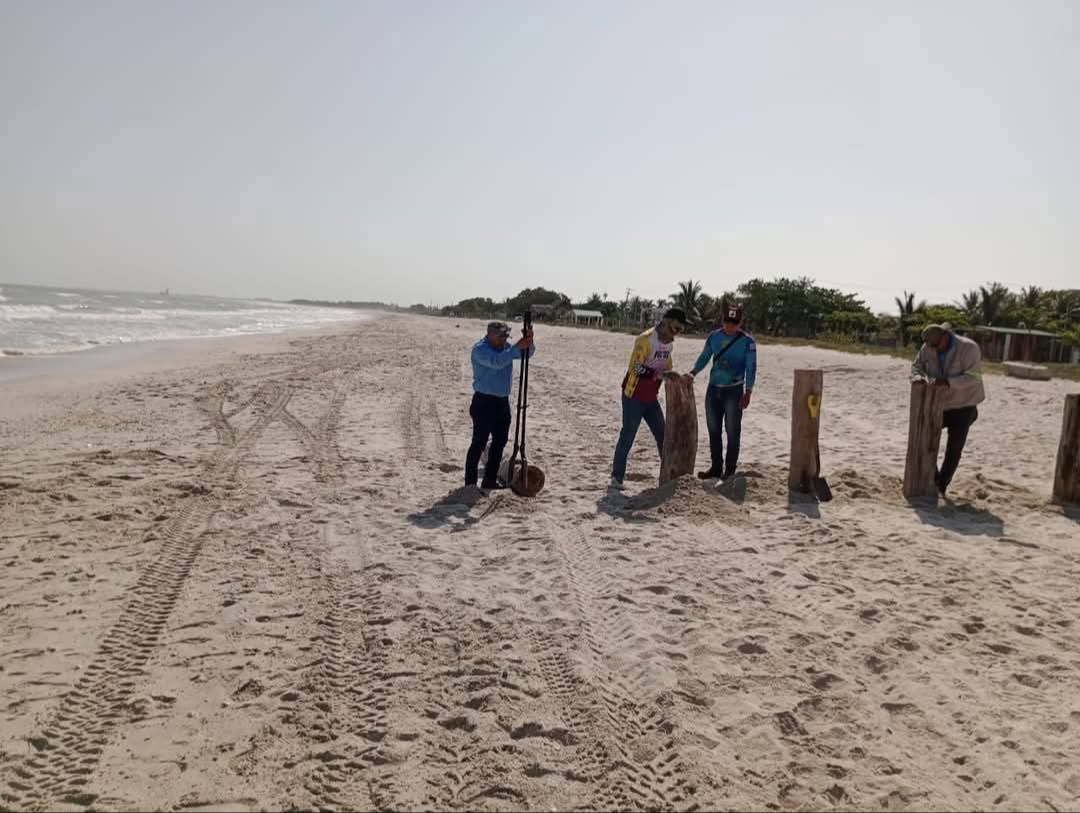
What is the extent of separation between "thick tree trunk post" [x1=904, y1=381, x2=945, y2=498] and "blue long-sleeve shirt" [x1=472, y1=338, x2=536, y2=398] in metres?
3.87

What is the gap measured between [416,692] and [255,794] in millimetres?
841

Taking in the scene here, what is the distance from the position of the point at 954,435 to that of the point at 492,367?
179 inches

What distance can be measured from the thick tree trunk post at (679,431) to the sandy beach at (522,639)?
42 cm

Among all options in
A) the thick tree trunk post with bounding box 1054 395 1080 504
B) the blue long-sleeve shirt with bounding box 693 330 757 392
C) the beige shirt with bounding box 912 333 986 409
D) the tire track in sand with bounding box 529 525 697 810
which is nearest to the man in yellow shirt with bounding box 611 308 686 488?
the blue long-sleeve shirt with bounding box 693 330 757 392

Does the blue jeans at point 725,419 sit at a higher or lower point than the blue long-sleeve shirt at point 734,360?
lower

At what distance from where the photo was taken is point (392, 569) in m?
4.78

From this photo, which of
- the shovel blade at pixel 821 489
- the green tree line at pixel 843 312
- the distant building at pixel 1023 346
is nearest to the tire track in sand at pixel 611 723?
the shovel blade at pixel 821 489

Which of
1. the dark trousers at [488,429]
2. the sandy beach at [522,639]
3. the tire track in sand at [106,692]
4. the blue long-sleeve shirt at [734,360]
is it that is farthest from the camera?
the blue long-sleeve shirt at [734,360]

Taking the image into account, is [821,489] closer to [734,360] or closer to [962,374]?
[734,360]

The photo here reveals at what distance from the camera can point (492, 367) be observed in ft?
21.2

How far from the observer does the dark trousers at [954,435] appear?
265 inches

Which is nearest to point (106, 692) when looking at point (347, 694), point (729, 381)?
point (347, 694)

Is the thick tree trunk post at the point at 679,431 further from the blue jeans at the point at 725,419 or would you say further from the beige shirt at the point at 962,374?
the beige shirt at the point at 962,374

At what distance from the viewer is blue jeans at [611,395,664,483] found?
7055 mm
